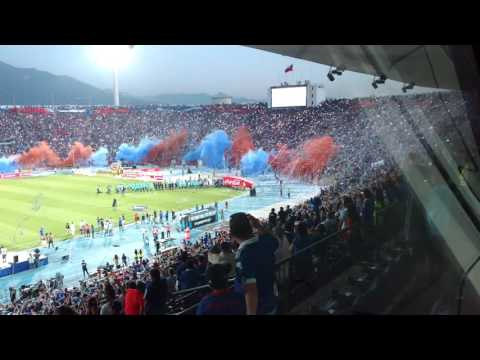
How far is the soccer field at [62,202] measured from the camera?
3.26 meters

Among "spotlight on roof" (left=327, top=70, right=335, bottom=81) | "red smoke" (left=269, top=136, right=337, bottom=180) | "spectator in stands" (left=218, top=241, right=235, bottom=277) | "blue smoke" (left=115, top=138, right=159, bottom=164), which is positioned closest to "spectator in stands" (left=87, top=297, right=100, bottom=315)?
"spectator in stands" (left=218, top=241, right=235, bottom=277)

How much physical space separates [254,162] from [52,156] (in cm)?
202

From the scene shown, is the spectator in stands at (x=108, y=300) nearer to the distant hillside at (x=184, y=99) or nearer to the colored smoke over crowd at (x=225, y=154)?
the colored smoke over crowd at (x=225, y=154)

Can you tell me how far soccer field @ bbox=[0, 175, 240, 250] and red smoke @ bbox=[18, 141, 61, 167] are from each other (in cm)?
16

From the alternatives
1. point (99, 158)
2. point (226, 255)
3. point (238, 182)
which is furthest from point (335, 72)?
point (99, 158)

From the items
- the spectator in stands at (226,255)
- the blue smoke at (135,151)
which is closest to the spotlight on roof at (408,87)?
the spectator in stands at (226,255)

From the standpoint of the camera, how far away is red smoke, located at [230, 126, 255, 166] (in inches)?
146

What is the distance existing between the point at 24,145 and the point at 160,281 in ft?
6.76

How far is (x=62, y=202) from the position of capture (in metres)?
3.54

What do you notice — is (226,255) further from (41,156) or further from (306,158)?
(41,156)

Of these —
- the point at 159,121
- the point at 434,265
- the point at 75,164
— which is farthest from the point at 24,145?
the point at 434,265

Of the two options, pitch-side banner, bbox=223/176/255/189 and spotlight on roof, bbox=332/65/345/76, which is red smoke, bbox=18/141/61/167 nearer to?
pitch-side banner, bbox=223/176/255/189

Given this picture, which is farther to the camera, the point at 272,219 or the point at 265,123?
the point at 265,123
